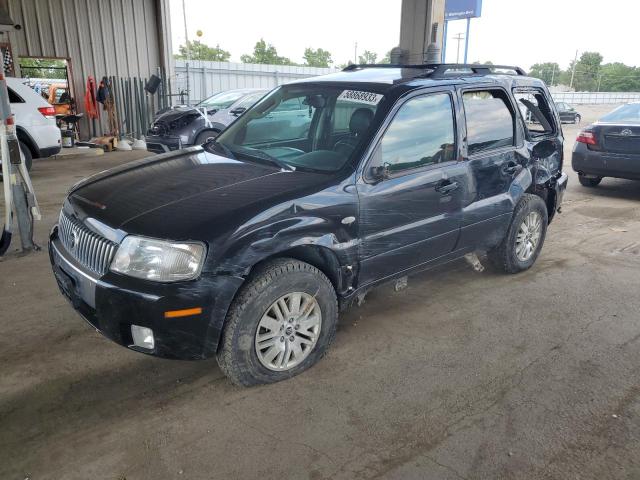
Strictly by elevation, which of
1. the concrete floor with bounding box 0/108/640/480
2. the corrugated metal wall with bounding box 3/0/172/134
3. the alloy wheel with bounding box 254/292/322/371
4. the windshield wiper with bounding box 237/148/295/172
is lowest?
the concrete floor with bounding box 0/108/640/480

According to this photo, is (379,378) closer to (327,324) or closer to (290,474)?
(327,324)

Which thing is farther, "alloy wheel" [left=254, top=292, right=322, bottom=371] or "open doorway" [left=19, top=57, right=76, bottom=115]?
"open doorway" [left=19, top=57, right=76, bottom=115]

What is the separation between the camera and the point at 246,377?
2967mm

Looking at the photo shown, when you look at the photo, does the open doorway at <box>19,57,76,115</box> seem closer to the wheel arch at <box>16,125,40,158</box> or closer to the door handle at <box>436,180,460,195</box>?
the wheel arch at <box>16,125,40,158</box>

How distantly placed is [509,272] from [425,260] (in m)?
1.48

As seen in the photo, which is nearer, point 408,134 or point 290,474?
point 290,474

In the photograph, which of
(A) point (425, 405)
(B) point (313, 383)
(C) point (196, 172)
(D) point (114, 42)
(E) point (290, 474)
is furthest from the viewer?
(D) point (114, 42)

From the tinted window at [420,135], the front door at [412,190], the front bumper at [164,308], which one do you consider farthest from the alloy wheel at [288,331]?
the tinted window at [420,135]

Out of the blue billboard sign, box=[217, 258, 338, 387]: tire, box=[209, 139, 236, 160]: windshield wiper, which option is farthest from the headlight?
the blue billboard sign

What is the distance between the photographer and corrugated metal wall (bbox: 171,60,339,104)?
1883 centimetres

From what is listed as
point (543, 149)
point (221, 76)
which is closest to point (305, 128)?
point (543, 149)

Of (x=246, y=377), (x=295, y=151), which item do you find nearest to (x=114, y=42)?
(x=295, y=151)

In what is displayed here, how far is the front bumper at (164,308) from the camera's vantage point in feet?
8.56

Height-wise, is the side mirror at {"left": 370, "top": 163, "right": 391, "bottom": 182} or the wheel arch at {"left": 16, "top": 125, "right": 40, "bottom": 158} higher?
the side mirror at {"left": 370, "top": 163, "right": 391, "bottom": 182}
